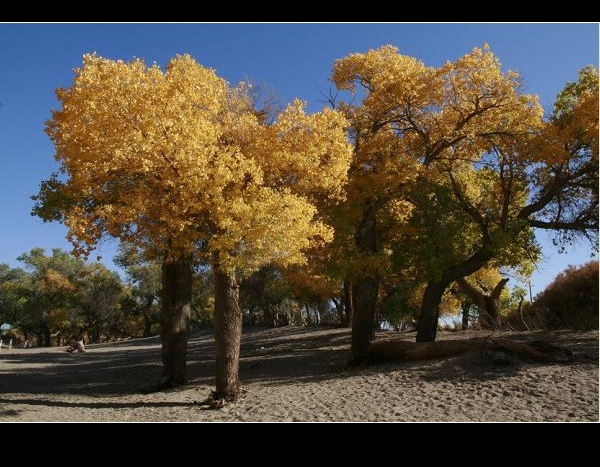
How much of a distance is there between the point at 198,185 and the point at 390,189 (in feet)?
21.9

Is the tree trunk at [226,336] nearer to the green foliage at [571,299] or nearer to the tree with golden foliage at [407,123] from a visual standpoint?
the tree with golden foliage at [407,123]

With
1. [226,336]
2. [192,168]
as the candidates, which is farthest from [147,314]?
[192,168]

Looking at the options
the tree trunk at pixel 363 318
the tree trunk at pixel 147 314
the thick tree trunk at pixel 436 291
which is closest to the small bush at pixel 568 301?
the thick tree trunk at pixel 436 291

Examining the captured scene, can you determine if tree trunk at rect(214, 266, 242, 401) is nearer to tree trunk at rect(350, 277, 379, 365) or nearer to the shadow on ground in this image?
the shadow on ground

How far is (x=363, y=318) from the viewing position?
13953mm

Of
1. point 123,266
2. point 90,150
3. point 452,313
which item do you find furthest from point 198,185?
point 123,266

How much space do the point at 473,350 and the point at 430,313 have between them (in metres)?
3.78

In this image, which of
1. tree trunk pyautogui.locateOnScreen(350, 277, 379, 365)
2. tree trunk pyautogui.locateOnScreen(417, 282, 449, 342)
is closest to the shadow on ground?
tree trunk pyautogui.locateOnScreen(350, 277, 379, 365)

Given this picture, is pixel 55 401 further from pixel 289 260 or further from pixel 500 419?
pixel 500 419

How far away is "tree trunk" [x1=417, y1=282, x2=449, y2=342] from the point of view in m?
15.0

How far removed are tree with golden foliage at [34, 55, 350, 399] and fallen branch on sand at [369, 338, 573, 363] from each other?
4.64m

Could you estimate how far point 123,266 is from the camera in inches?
1913

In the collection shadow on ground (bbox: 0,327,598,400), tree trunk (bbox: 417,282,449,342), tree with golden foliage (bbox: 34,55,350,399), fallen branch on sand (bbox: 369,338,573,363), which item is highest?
tree with golden foliage (bbox: 34,55,350,399)

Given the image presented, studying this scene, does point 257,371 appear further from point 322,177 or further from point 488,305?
point 488,305
